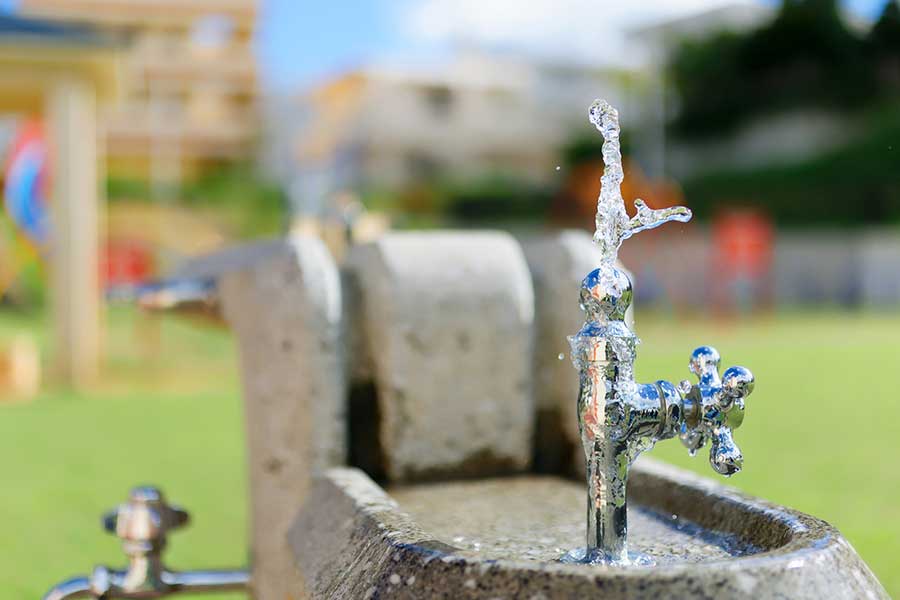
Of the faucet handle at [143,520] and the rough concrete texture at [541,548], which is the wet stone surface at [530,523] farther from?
the faucet handle at [143,520]

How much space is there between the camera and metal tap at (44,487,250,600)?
7.02ft

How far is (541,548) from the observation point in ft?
5.31

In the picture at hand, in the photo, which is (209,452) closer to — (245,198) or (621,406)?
(621,406)

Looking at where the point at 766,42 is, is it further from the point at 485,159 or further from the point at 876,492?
the point at 876,492

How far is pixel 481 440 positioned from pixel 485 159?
34.4m

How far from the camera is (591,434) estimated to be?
1393 millimetres

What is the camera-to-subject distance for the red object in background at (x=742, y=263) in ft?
65.1

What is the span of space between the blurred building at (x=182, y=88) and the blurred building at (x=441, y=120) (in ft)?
14.6

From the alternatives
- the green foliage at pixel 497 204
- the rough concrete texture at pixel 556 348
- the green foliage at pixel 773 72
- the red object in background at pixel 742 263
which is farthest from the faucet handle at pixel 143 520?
the green foliage at pixel 497 204

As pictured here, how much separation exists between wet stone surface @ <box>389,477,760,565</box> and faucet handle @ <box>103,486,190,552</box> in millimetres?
508

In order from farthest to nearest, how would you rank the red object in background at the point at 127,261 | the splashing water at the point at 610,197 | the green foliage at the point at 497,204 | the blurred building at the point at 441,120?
the blurred building at the point at 441,120 < the green foliage at the point at 497,204 < the red object in background at the point at 127,261 < the splashing water at the point at 610,197

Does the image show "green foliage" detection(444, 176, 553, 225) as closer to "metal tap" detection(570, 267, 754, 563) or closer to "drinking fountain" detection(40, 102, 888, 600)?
"drinking fountain" detection(40, 102, 888, 600)

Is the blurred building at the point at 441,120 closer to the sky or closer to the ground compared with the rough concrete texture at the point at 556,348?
closer to the sky

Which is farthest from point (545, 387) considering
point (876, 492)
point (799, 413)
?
point (799, 413)
